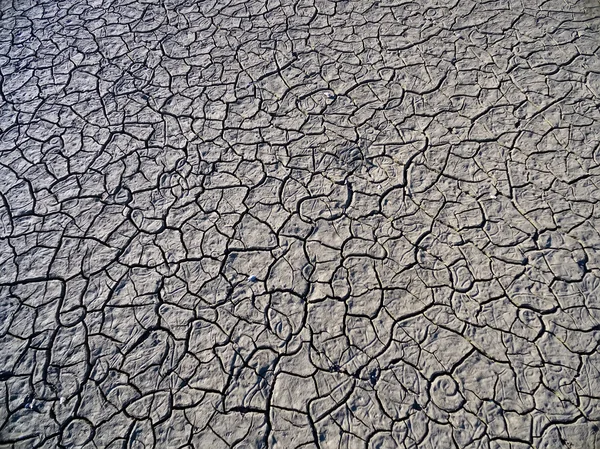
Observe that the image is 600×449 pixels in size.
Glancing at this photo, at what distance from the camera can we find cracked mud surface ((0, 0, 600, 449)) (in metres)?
2.61

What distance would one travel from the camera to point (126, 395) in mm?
2648

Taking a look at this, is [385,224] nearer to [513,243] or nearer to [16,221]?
[513,243]

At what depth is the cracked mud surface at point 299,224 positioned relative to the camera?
8.55ft

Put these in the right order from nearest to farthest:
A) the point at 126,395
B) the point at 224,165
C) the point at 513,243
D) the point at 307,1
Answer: the point at 126,395 < the point at 513,243 < the point at 224,165 < the point at 307,1

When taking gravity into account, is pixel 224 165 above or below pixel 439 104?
above

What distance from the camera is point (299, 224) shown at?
3.30 meters

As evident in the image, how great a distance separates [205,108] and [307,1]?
5.31ft

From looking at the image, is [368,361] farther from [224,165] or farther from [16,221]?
[16,221]

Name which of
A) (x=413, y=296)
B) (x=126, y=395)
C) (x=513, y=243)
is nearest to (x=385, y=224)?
(x=413, y=296)

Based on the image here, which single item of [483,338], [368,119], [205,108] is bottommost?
[483,338]

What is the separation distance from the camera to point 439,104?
3879 mm

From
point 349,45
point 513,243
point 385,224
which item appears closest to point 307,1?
point 349,45

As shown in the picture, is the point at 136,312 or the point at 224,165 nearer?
the point at 136,312

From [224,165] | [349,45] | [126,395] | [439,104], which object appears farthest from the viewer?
[349,45]
